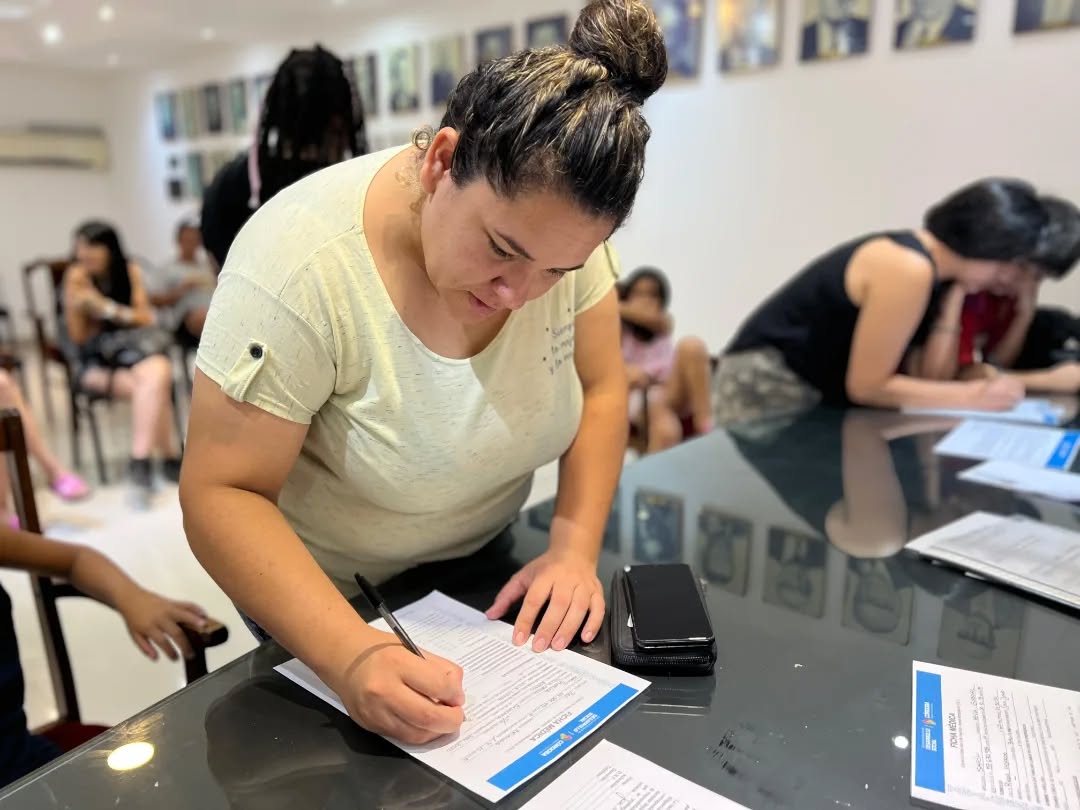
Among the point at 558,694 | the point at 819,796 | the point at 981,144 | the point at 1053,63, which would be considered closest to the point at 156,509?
the point at 558,694

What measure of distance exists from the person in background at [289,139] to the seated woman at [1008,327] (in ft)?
4.72

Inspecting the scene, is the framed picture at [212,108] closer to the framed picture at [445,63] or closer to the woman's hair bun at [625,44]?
the framed picture at [445,63]

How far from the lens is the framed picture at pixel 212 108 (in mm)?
5668

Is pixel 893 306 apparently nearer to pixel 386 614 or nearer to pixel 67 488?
pixel 386 614

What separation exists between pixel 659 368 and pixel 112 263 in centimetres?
263

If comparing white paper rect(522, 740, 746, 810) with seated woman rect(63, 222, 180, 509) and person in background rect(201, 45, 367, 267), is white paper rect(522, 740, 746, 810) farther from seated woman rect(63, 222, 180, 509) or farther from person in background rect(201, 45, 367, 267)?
seated woman rect(63, 222, 180, 509)

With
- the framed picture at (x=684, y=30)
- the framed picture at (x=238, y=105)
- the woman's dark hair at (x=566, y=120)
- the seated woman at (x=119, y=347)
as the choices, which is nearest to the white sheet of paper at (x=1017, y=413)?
the woman's dark hair at (x=566, y=120)

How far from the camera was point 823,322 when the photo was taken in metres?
1.81

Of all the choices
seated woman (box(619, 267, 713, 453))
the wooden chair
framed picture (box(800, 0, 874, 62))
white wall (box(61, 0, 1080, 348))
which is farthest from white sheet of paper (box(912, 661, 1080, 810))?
framed picture (box(800, 0, 874, 62))

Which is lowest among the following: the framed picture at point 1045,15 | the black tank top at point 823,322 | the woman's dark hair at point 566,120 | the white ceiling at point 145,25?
the black tank top at point 823,322

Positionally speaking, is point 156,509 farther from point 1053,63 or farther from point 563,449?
point 1053,63

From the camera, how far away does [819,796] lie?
1.93 feet

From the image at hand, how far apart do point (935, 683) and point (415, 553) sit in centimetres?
54

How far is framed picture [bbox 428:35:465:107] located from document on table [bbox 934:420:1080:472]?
3137 millimetres
